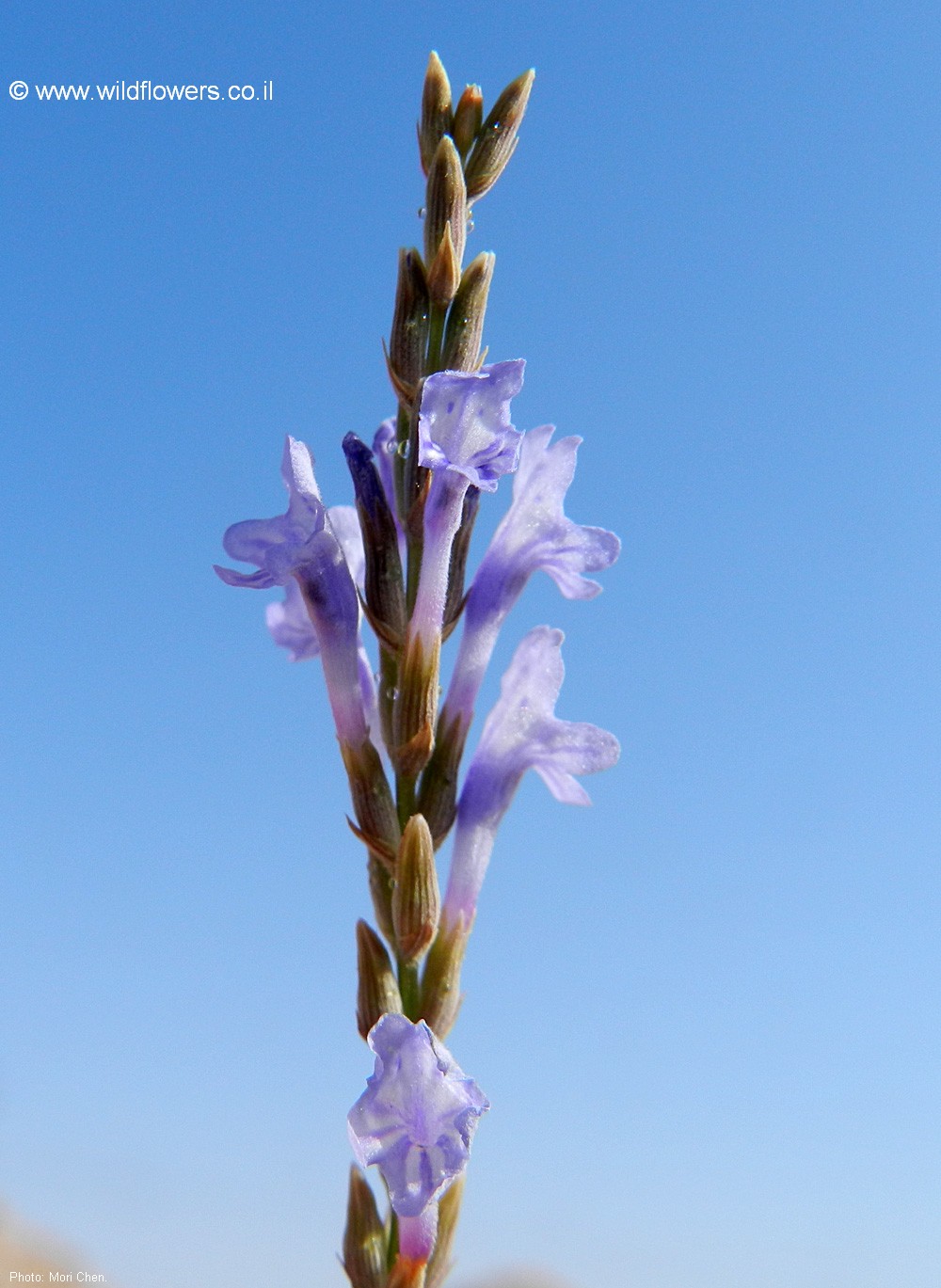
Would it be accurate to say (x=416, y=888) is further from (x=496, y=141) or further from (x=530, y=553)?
(x=496, y=141)

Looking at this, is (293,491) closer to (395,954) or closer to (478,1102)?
(395,954)

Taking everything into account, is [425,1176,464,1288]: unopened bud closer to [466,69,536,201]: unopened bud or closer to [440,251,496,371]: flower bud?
[440,251,496,371]: flower bud

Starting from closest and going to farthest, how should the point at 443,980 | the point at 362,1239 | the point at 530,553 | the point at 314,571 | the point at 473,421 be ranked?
the point at 362,1239 < the point at 473,421 < the point at 443,980 < the point at 314,571 < the point at 530,553

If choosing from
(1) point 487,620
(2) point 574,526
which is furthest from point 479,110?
(1) point 487,620

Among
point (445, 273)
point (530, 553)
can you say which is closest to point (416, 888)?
point (530, 553)

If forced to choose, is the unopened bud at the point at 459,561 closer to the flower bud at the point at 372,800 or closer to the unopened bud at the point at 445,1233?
the flower bud at the point at 372,800
